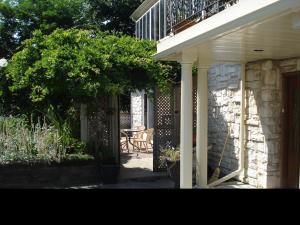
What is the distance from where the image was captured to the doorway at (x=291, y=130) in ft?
20.1

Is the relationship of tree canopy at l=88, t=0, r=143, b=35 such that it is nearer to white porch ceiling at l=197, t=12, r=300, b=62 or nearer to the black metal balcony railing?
the black metal balcony railing

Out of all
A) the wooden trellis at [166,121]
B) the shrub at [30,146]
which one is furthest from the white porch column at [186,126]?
the shrub at [30,146]

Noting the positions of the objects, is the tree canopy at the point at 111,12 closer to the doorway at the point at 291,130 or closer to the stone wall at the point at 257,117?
the stone wall at the point at 257,117

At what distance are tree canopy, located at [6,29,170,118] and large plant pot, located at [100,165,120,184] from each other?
1.55 meters

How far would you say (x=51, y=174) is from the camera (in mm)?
7531

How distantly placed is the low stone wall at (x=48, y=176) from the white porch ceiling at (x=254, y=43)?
3.05 m

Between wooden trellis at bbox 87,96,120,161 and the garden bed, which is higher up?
wooden trellis at bbox 87,96,120,161

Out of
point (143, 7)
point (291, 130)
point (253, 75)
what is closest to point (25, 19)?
point (143, 7)

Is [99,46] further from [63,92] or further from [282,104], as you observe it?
[282,104]

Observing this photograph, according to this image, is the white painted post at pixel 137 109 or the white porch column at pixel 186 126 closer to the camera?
the white porch column at pixel 186 126

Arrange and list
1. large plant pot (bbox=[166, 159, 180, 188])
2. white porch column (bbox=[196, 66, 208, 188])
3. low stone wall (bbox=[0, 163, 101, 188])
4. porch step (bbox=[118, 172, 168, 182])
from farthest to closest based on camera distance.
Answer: porch step (bbox=[118, 172, 168, 182]) < low stone wall (bbox=[0, 163, 101, 188]) < large plant pot (bbox=[166, 159, 180, 188]) < white porch column (bbox=[196, 66, 208, 188])

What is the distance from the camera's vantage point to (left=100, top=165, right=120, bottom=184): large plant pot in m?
7.70

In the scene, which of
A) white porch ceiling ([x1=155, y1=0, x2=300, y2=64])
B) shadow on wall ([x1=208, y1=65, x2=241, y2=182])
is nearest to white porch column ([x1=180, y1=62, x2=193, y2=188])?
white porch ceiling ([x1=155, y1=0, x2=300, y2=64])

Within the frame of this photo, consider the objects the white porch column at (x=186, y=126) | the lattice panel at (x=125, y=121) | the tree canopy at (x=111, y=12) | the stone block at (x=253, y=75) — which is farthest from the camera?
the tree canopy at (x=111, y=12)
